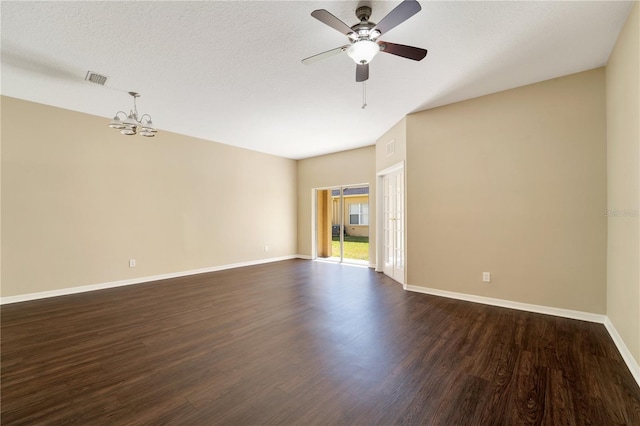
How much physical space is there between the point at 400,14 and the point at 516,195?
2.91m

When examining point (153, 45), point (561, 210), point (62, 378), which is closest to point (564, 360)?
point (561, 210)

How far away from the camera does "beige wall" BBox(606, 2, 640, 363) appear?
Answer: 84.4 inches

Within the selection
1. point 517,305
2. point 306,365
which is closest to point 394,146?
point 517,305

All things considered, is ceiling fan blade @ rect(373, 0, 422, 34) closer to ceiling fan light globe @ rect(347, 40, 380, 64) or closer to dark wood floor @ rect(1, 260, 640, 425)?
ceiling fan light globe @ rect(347, 40, 380, 64)

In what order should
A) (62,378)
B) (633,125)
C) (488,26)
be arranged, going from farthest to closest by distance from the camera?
(488,26), (633,125), (62,378)

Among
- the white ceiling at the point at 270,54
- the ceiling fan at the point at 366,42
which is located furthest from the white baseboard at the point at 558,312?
the ceiling fan at the point at 366,42

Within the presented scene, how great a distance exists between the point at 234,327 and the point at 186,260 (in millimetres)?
3217

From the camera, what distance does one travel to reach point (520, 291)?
3471mm

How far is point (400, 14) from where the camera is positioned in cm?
180

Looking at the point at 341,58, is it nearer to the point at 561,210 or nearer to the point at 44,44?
the point at 44,44

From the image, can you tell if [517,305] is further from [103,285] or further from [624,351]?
[103,285]

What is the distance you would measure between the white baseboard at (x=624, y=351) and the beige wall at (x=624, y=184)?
0.15ft

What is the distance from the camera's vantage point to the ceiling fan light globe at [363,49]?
2135 mm

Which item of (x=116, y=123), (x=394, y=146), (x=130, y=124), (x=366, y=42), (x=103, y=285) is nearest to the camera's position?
(x=366, y=42)
